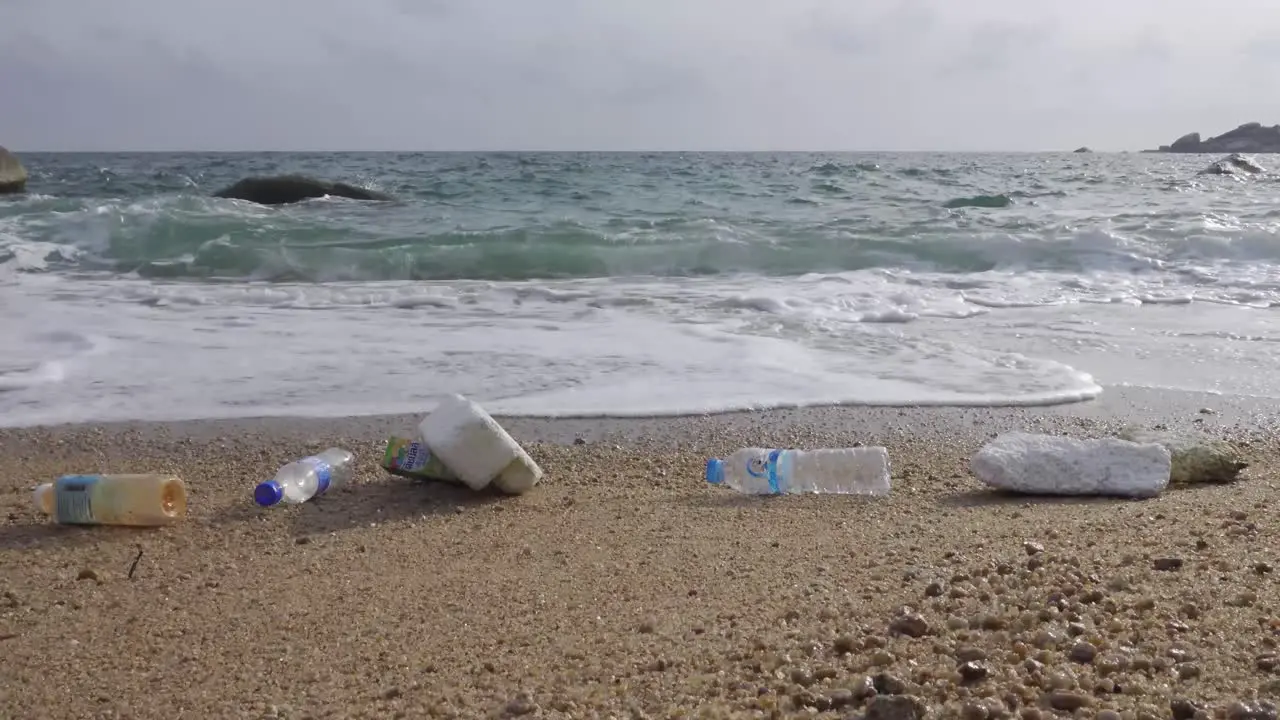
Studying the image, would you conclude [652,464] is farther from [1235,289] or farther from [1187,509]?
[1235,289]

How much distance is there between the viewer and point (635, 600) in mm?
1901

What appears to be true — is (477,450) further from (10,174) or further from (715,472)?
(10,174)

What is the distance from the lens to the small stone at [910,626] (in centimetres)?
Answer: 154

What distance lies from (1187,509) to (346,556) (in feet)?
6.34

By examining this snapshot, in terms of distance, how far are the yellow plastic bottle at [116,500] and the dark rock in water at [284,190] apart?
12.4 metres

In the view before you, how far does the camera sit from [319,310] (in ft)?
19.0

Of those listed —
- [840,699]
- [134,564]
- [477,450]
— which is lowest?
[134,564]

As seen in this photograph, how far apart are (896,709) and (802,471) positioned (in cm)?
168

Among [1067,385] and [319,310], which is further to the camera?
[319,310]

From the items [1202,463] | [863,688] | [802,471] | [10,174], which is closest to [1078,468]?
[1202,463]

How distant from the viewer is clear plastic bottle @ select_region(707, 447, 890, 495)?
9.41 feet

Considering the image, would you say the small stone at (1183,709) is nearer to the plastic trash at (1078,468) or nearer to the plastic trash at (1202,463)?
the plastic trash at (1078,468)

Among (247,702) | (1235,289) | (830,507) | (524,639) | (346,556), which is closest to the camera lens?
(247,702)

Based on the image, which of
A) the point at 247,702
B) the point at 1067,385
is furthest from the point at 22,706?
the point at 1067,385
